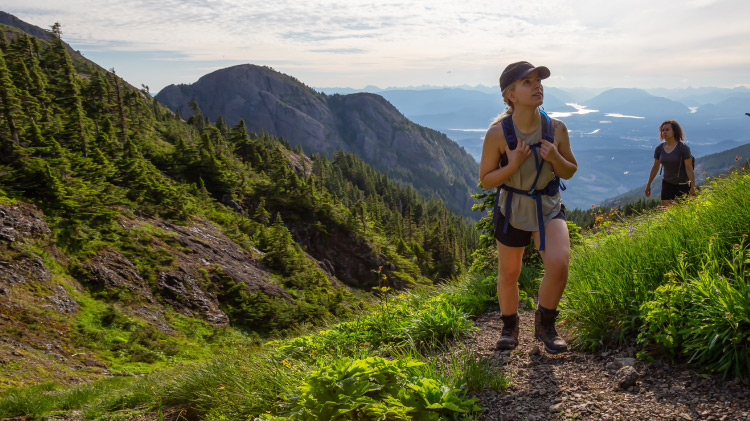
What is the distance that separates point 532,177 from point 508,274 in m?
1.04

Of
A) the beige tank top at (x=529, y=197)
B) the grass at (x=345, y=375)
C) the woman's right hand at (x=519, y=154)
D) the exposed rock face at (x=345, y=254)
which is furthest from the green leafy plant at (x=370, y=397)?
the exposed rock face at (x=345, y=254)

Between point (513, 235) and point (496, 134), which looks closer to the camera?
point (496, 134)

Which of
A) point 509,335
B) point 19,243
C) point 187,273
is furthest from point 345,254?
point 509,335

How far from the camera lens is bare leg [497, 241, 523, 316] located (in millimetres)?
4031

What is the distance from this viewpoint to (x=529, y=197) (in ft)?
12.5

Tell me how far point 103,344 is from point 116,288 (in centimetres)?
471

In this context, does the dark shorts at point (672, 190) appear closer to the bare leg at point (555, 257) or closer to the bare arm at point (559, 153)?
the bare arm at point (559, 153)

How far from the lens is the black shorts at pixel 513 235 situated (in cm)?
391

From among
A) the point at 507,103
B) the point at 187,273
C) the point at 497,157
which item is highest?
the point at 507,103

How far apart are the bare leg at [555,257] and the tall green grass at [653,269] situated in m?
0.44

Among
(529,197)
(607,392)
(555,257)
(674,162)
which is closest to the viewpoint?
(607,392)

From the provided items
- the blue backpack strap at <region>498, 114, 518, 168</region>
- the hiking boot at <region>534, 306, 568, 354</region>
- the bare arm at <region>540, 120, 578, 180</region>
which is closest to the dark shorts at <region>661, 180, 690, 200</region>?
the bare arm at <region>540, 120, 578, 180</region>

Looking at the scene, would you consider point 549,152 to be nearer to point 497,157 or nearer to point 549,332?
point 497,157

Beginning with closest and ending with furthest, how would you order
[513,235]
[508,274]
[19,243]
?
1. [513,235]
2. [508,274]
3. [19,243]
